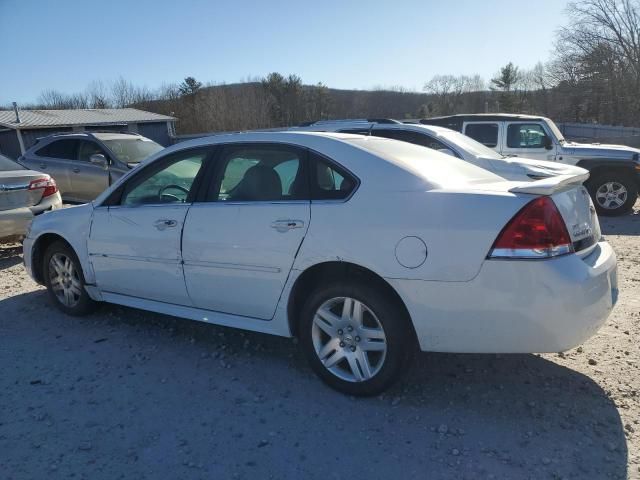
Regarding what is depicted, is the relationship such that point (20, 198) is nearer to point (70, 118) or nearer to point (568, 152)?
point (568, 152)

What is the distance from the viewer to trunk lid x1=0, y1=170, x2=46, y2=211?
267 inches

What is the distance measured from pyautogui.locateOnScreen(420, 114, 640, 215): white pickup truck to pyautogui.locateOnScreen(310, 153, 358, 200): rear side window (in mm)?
7298

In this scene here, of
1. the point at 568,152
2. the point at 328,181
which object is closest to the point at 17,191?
the point at 328,181

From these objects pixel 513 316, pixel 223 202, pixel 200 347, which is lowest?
pixel 200 347

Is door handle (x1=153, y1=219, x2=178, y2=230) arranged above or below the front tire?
above

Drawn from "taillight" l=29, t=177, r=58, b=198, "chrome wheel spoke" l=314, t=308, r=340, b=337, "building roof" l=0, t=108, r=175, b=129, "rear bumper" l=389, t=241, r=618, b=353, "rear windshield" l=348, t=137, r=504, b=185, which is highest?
"building roof" l=0, t=108, r=175, b=129

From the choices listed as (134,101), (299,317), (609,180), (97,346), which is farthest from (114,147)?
(134,101)

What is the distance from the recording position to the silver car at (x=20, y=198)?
266 inches

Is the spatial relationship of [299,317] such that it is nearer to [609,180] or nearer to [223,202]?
[223,202]

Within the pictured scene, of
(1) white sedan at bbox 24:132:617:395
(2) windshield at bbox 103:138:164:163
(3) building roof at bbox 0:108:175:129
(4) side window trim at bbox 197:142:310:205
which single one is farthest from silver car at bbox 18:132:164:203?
(3) building roof at bbox 0:108:175:129

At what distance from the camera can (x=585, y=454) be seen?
2.53 metres

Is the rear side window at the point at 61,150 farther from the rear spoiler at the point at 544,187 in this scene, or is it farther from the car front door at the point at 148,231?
the rear spoiler at the point at 544,187

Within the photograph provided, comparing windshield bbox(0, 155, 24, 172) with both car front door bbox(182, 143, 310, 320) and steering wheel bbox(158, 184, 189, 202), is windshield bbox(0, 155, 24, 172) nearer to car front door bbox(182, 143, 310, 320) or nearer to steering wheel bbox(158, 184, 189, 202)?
steering wheel bbox(158, 184, 189, 202)

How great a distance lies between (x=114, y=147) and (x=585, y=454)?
1009 cm
